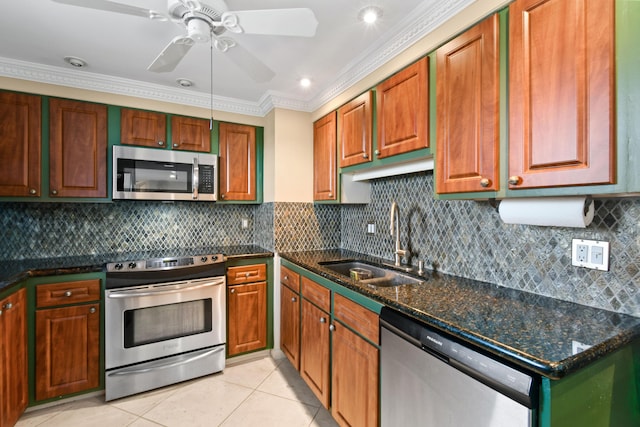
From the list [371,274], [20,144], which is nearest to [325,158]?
[371,274]

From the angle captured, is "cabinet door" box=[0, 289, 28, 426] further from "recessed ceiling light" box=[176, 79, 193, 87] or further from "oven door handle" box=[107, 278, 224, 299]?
"recessed ceiling light" box=[176, 79, 193, 87]

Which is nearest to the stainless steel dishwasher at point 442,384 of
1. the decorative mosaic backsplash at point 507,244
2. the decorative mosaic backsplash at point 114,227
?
the decorative mosaic backsplash at point 507,244

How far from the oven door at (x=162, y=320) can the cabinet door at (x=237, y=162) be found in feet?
2.98

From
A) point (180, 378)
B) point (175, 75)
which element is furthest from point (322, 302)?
point (175, 75)

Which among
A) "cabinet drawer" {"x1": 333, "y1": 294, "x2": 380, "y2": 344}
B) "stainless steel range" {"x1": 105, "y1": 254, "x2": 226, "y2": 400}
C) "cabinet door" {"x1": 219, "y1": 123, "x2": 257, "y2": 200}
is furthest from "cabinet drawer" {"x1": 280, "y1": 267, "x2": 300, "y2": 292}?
"cabinet door" {"x1": 219, "y1": 123, "x2": 257, "y2": 200}

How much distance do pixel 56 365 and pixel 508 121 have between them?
3096 mm

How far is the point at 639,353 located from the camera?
1039 millimetres

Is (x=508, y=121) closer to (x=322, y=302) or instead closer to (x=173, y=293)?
(x=322, y=302)

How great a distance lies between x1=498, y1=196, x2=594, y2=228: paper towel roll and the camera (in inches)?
43.9

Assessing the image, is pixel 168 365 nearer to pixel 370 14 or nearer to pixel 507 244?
pixel 507 244

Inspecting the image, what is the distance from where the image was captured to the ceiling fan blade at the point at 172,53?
1.51m

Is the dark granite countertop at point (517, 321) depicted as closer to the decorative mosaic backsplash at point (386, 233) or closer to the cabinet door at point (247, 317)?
the decorative mosaic backsplash at point (386, 233)

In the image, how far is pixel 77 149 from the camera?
2428 mm

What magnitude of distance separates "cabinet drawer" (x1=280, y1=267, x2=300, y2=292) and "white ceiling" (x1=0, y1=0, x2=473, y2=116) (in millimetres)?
1561
